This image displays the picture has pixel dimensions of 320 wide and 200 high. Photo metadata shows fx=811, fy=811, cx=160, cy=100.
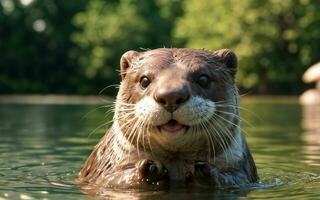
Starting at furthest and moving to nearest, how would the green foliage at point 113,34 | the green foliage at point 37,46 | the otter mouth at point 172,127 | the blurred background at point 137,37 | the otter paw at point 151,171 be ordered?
the green foliage at point 37,46 → the green foliage at point 113,34 → the blurred background at point 137,37 → the otter paw at point 151,171 → the otter mouth at point 172,127

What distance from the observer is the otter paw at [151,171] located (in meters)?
6.71

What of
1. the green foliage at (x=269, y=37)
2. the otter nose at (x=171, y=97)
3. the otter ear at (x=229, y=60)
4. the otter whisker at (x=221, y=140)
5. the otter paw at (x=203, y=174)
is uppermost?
the green foliage at (x=269, y=37)

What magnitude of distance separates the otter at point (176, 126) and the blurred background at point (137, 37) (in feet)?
116

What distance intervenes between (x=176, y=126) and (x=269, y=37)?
146 ft

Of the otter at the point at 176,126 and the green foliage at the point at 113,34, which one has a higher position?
the green foliage at the point at 113,34

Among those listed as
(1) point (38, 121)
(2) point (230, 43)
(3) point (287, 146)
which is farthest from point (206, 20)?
(3) point (287, 146)

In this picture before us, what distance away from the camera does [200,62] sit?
716 cm

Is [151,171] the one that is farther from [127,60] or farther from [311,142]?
[311,142]

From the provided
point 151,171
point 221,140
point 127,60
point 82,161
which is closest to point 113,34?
point 82,161

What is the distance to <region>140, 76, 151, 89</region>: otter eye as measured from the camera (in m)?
Result: 6.95

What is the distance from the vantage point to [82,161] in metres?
10.5

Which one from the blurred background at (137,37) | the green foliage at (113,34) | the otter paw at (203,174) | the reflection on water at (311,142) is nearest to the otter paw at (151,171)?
the otter paw at (203,174)

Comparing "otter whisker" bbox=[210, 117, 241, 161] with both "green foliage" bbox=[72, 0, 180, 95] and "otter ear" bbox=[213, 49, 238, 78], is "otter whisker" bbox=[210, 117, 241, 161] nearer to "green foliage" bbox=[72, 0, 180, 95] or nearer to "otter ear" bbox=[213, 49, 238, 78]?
"otter ear" bbox=[213, 49, 238, 78]

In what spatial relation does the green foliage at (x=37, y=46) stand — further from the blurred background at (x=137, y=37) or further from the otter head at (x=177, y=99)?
the otter head at (x=177, y=99)
